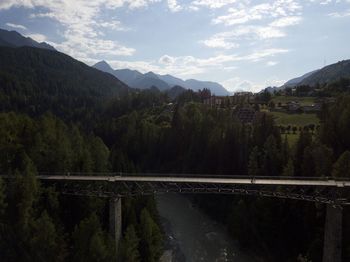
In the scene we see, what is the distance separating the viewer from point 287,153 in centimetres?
7225

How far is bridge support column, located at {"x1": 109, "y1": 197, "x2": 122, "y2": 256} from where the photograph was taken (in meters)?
50.7

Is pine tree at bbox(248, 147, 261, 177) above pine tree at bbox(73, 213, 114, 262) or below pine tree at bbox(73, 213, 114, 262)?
above

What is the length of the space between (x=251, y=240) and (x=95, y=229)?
85.1 feet

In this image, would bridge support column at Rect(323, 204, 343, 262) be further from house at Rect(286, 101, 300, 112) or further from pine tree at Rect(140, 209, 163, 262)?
house at Rect(286, 101, 300, 112)

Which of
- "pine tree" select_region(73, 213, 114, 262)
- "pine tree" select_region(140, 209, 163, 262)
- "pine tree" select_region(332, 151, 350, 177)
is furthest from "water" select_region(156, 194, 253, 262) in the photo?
A: "pine tree" select_region(332, 151, 350, 177)

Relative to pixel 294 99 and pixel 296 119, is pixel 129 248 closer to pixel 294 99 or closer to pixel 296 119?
pixel 296 119

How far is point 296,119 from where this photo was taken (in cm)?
13225

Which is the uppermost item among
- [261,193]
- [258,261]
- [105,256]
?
[261,193]

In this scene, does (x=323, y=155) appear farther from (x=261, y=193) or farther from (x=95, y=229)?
(x=95, y=229)

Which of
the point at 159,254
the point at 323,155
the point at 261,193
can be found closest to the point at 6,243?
the point at 159,254

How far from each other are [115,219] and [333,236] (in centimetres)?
2549

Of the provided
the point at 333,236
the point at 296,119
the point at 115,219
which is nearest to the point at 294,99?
the point at 296,119

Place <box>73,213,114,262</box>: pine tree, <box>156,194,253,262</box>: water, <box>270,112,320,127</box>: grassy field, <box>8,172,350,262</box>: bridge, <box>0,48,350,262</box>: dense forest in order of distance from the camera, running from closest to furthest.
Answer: <box>73,213,114,262</box>: pine tree < <box>0,48,350,262</box>: dense forest < <box>8,172,350,262</box>: bridge < <box>156,194,253,262</box>: water < <box>270,112,320,127</box>: grassy field

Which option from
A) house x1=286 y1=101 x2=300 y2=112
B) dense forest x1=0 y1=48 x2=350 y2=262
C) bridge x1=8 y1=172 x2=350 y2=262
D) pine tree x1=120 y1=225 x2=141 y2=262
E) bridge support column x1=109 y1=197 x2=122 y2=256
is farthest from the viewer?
house x1=286 y1=101 x2=300 y2=112
